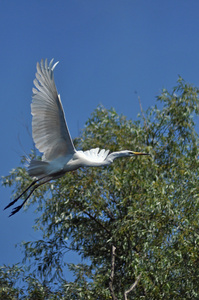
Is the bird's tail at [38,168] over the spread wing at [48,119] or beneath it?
beneath

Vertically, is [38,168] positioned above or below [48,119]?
below

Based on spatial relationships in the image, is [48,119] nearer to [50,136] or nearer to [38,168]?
[50,136]

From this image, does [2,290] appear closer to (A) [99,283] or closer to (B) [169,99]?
(A) [99,283]

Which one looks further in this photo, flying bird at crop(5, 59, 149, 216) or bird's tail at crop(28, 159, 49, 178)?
bird's tail at crop(28, 159, 49, 178)

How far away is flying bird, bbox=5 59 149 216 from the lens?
5.43 metres

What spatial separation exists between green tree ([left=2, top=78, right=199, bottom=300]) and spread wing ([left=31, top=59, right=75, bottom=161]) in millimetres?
1452

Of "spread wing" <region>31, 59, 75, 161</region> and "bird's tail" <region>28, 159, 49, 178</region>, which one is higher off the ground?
"spread wing" <region>31, 59, 75, 161</region>

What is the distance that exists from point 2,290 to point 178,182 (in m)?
2.95

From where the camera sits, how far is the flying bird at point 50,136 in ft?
17.8

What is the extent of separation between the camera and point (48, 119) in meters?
5.70

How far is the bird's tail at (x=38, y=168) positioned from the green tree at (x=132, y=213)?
130 centimetres

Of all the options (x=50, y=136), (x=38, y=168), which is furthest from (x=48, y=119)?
(x=38, y=168)

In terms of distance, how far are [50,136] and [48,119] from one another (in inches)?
8.2

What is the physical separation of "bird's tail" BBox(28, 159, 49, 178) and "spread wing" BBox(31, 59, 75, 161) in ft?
0.34
